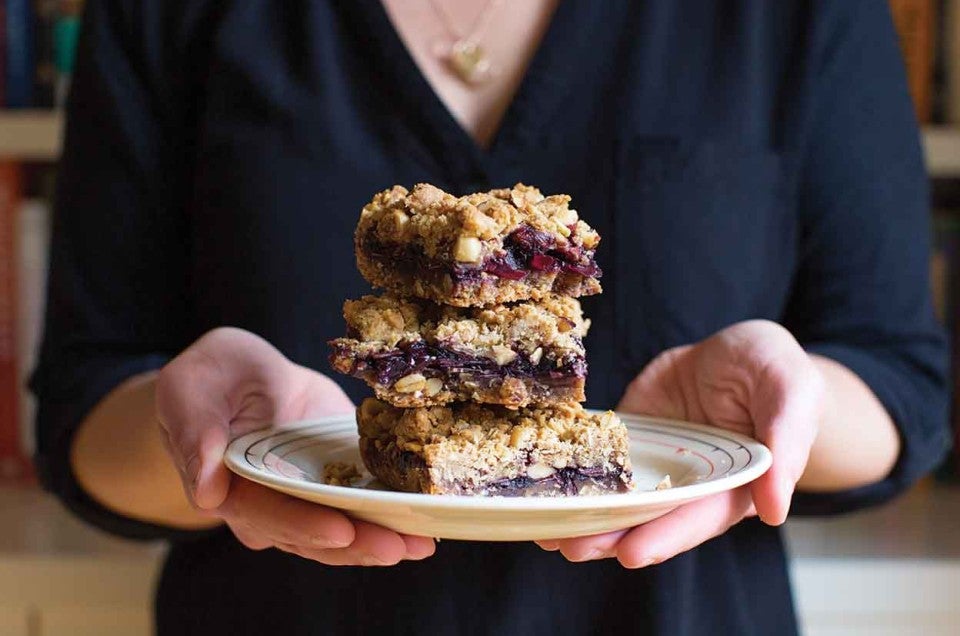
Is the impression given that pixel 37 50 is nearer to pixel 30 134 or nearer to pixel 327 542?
pixel 30 134

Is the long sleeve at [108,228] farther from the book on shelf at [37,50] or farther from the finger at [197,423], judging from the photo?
the book on shelf at [37,50]

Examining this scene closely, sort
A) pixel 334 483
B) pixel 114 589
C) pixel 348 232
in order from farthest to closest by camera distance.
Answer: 1. pixel 114 589
2. pixel 348 232
3. pixel 334 483

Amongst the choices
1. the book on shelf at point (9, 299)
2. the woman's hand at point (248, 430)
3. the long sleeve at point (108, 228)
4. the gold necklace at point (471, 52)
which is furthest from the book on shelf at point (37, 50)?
the woman's hand at point (248, 430)

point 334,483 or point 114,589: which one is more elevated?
point 334,483

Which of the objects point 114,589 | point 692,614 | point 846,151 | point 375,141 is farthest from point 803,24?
point 114,589


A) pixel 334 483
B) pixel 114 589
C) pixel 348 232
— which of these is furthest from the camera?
pixel 114 589

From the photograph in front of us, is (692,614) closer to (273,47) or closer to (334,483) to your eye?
(334,483)
